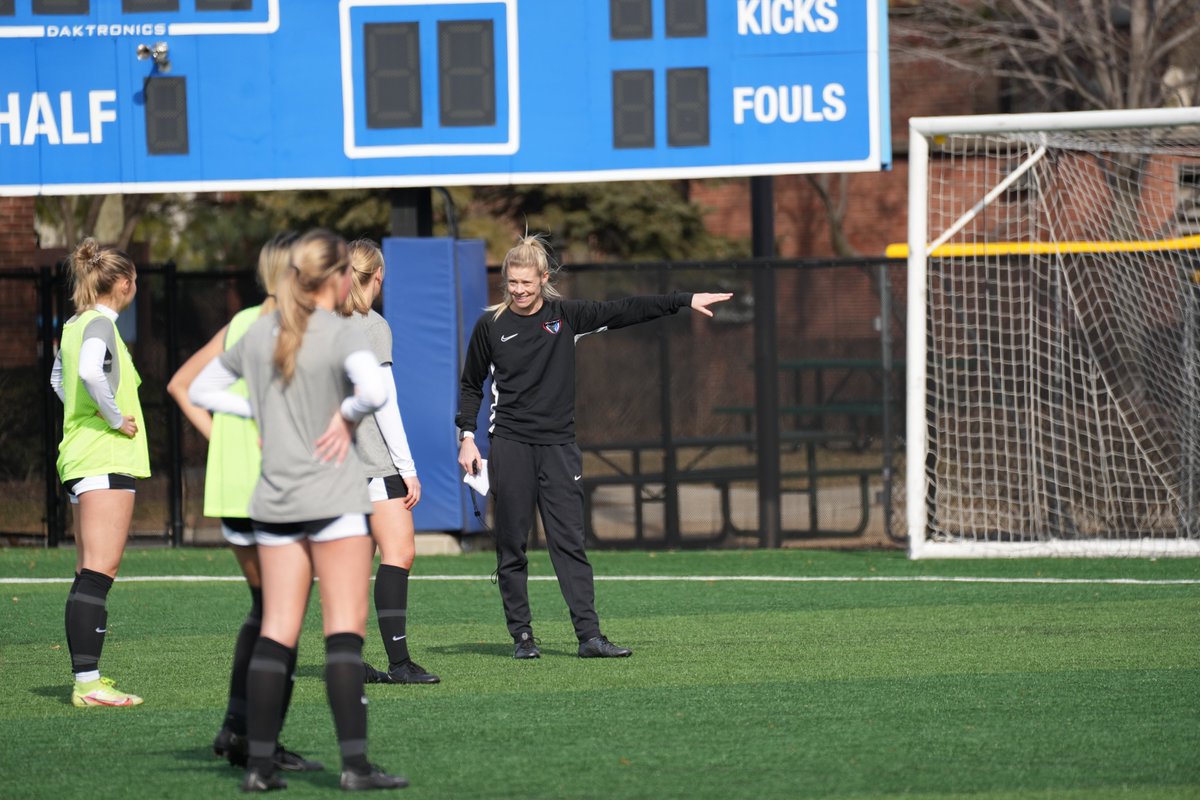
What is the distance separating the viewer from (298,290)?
190 inches

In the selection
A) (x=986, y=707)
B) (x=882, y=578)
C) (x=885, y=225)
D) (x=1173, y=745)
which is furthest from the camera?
(x=885, y=225)

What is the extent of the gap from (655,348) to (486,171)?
2.42 meters

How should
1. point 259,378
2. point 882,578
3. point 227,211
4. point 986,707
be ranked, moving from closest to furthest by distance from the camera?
point 259,378, point 986,707, point 882,578, point 227,211

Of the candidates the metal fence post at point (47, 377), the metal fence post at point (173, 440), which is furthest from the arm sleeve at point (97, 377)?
the metal fence post at point (47, 377)

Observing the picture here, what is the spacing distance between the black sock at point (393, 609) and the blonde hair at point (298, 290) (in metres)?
2.64

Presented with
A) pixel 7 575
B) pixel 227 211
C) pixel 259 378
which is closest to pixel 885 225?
pixel 227 211

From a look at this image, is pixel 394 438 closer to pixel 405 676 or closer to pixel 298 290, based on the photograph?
pixel 405 676

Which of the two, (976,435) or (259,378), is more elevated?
(259,378)

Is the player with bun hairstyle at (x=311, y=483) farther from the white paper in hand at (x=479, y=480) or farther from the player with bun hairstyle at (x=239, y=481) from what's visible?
the white paper in hand at (x=479, y=480)

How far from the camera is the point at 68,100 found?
12797mm

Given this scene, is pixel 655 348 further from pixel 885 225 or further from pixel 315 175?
pixel 885 225

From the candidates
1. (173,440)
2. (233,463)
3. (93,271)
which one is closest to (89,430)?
(93,271)

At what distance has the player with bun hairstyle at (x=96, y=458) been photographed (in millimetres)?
6730

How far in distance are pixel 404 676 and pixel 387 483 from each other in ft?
2.99
